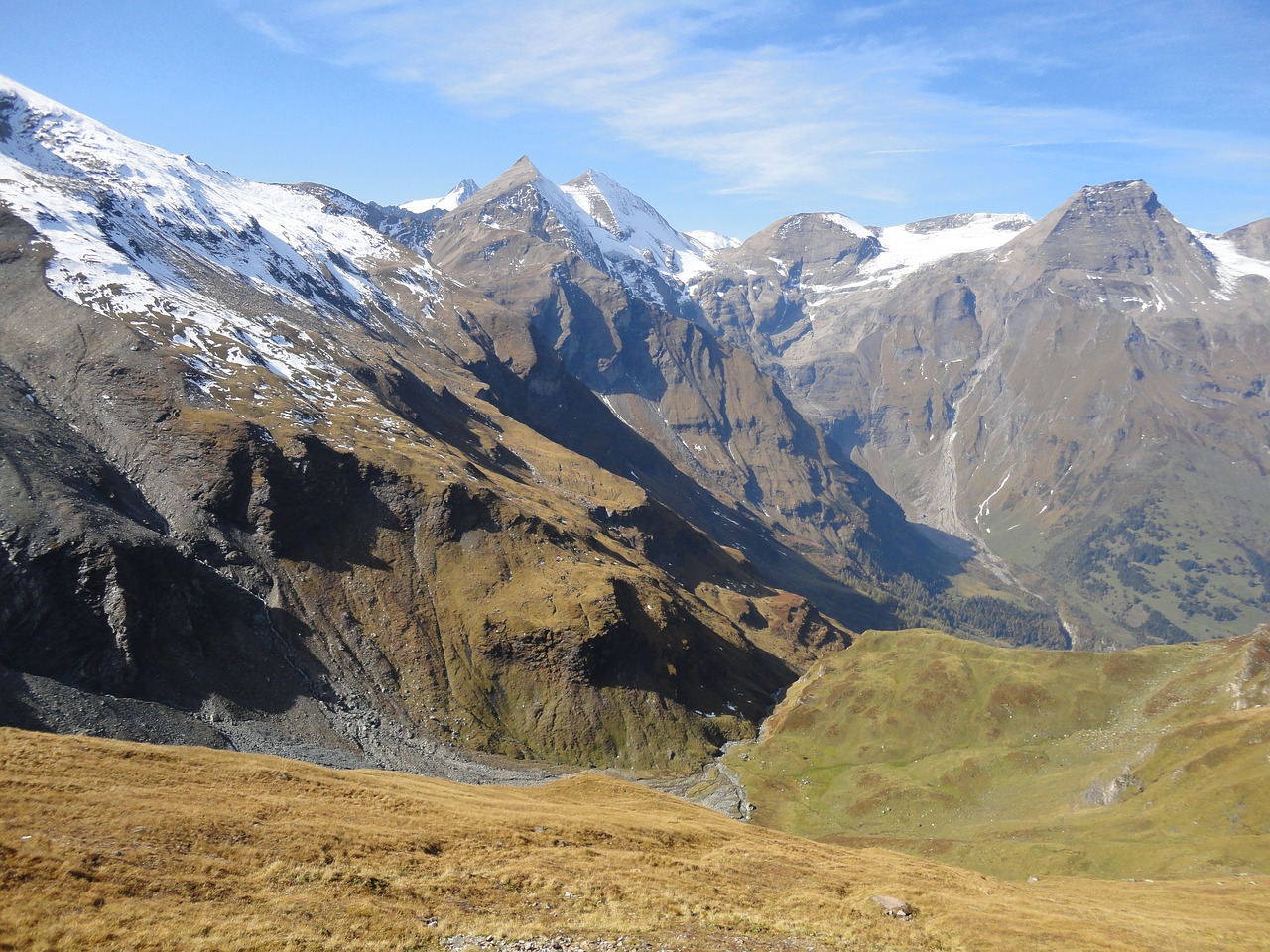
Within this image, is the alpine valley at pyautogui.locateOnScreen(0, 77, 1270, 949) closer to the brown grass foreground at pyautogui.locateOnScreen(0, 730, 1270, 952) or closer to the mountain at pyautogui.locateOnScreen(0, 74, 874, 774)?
the brown grass foreground at pyautogui.locateOnScreen(0, 730, 1270, 952)

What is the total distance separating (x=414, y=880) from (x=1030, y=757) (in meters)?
124

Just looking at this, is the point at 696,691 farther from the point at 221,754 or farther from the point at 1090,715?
the point at 221,754

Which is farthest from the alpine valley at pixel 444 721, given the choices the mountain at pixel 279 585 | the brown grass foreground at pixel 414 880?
the mountain at pixel 279 585

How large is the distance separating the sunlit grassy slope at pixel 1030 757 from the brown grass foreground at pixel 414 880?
1102 inches

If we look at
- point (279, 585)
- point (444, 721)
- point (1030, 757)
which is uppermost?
point (279, 585)

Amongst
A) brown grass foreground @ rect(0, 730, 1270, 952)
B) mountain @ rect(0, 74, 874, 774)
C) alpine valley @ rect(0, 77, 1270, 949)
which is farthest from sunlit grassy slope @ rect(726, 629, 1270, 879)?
brown grass foreground @ rect(0, 730, 1270, 952)

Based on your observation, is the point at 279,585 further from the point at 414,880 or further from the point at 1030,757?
the point at 1030,757

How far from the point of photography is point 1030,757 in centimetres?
13375

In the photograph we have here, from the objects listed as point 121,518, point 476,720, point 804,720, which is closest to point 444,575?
point 476,720

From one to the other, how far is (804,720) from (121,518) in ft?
452

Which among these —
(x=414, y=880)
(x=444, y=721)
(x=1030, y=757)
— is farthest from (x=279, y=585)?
(x=1030, y=757)

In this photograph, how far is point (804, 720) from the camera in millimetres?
169000

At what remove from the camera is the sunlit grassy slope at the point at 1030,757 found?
9875cm

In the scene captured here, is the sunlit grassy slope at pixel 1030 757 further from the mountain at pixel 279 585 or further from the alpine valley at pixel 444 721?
the mountain at pixel 279 585
